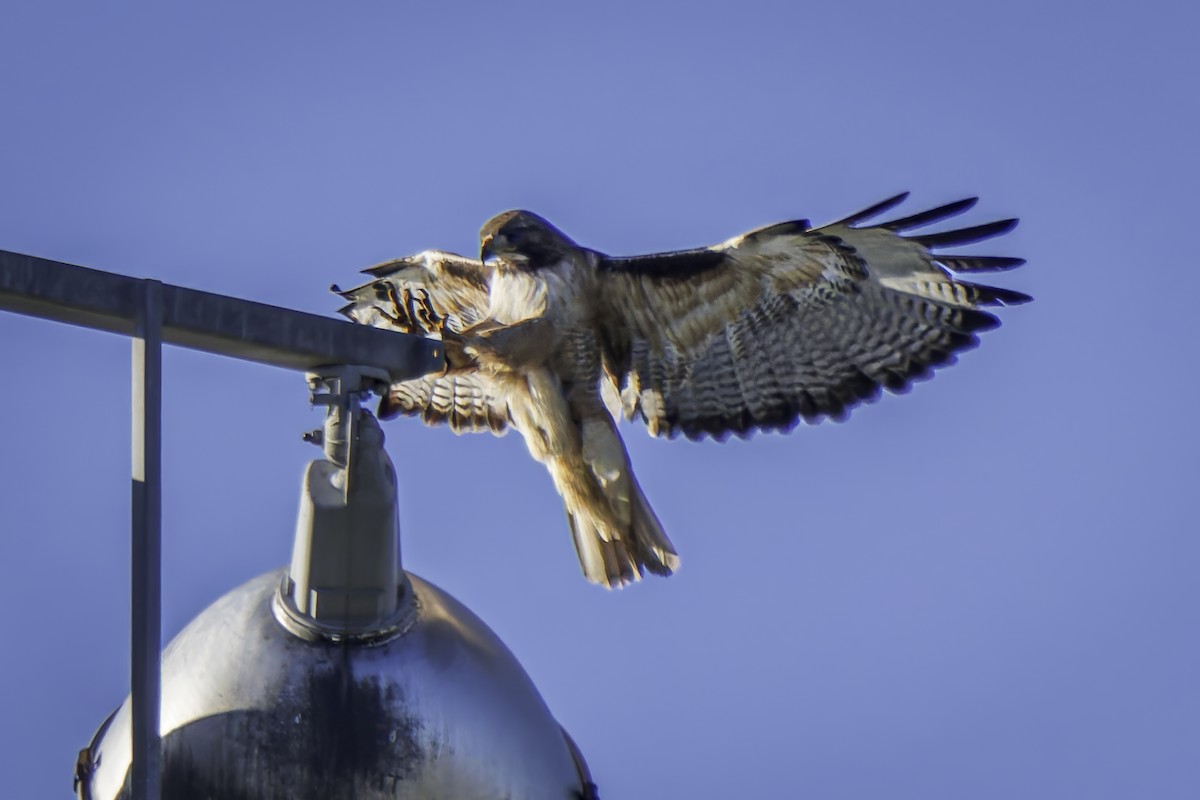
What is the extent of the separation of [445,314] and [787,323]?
1.29 meters

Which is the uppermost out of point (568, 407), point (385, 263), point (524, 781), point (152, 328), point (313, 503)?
point (385, 263)

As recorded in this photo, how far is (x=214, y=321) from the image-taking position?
3.18 metres

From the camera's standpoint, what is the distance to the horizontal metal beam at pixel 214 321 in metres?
2.93

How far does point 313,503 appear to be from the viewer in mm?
3311

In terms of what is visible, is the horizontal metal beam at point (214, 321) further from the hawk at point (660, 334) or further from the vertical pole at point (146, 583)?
the hawk at point (660, 334)

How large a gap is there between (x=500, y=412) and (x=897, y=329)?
4.85ft

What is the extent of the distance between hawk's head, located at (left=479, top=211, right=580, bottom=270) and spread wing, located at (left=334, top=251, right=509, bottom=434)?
352 mm

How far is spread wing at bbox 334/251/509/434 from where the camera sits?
7.01m

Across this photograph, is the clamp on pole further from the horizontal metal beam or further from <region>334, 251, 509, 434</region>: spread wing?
<region>334, 251, 509, 434</region>: spread wing

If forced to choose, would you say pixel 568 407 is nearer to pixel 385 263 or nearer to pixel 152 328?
pixel 385 263

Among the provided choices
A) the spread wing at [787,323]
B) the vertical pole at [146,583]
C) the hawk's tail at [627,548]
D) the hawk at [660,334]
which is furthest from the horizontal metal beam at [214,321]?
the spread wing at [787,323]

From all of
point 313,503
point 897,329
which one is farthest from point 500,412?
point 313,503

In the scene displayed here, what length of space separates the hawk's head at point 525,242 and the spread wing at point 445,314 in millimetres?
352

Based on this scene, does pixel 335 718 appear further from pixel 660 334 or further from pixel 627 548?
pixel 660 334
